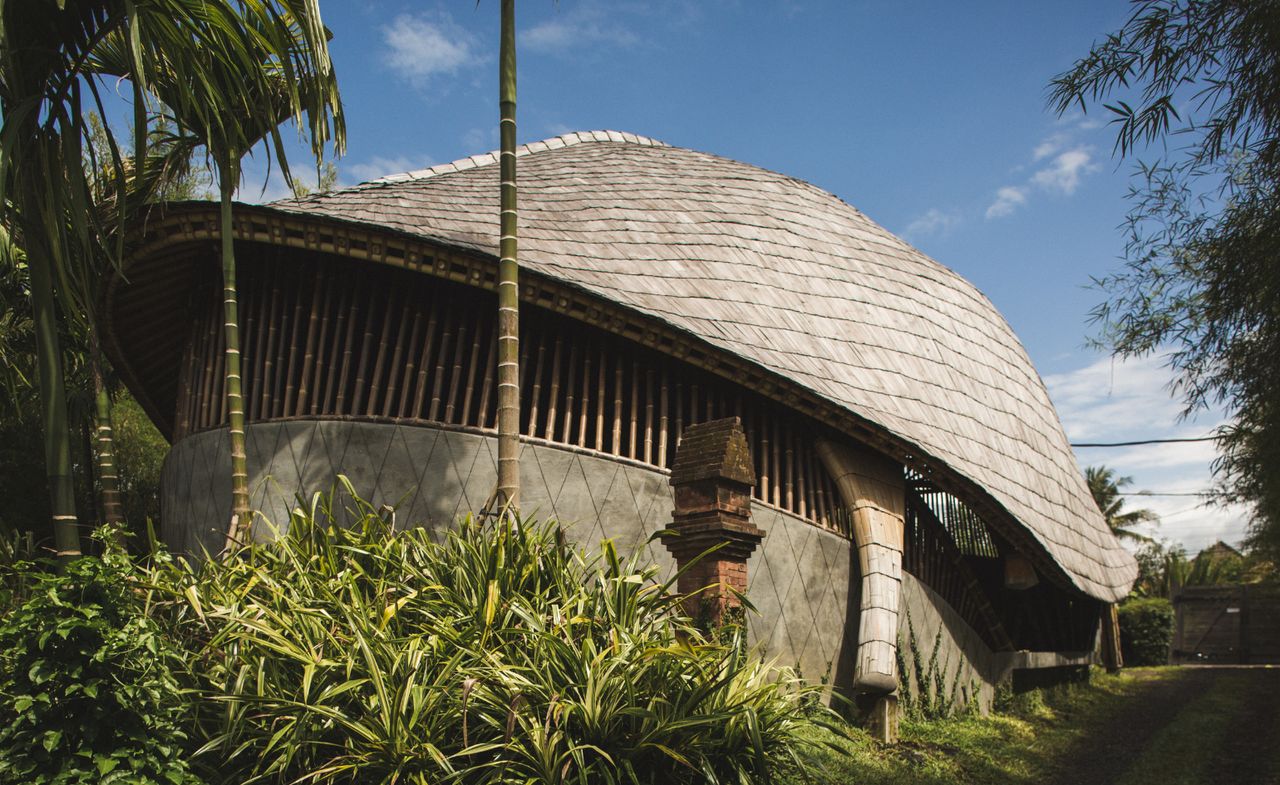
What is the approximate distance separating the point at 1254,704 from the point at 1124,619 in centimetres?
1318

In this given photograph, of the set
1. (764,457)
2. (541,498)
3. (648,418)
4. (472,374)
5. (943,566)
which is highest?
(472,374)

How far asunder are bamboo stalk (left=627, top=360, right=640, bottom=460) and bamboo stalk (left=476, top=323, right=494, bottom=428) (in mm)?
1398

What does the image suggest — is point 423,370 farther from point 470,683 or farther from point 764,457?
point 470,683

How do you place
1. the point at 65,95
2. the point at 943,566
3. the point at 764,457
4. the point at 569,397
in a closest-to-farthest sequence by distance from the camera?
the point at 65,95, the point at 569,397, the point at 764,457, the point at 943,566

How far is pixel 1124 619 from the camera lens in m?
30.9

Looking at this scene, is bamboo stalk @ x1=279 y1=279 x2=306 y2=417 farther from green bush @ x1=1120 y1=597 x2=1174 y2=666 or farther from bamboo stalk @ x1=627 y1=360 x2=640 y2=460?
green bush @ x1=1120 y1=597 x2=1174 y2=666

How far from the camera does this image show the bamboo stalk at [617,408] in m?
12.3

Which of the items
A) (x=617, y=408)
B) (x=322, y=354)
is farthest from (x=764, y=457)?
(x=322, y=354)

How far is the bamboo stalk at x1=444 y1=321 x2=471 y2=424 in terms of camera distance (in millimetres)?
11953

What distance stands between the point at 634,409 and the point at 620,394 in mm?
264

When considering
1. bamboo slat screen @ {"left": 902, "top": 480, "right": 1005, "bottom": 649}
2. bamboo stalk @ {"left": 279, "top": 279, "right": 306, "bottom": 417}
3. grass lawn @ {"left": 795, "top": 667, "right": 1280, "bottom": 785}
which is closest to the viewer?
grass lawn @ {"left": 795, "top": 667, "right": 1280, "bottom": 785}

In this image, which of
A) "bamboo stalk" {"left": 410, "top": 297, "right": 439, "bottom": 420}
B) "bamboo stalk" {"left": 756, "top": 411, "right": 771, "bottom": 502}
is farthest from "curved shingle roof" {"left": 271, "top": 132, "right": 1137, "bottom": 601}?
"bamboo stalk" {"left": 410, "top": 297, "right": 439, "bottom": 420}

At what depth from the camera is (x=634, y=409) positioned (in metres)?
12.5

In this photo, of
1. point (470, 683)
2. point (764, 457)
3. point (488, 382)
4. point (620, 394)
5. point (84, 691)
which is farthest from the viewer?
point (764, 457)
